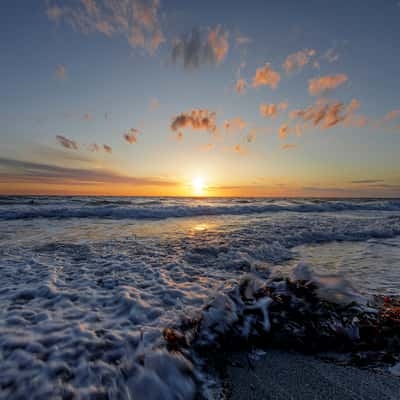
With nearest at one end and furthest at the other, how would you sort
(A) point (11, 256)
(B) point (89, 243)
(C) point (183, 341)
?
(C) point (183, 341), (A) point (11, 256), (B) point (89, 243)

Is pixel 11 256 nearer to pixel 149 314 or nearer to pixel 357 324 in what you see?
pixel 149 314

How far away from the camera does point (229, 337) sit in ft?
7.02

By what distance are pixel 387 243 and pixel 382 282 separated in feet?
13.0

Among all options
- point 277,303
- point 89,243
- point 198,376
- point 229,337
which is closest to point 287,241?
point 277,303

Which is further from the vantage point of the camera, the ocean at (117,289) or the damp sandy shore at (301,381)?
the ocean at (117,289)

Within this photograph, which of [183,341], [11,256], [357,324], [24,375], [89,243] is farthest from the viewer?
[89,243]

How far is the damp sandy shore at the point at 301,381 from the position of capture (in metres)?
1.60

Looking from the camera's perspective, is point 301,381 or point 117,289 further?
point 117,289

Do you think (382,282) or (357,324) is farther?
(382,282)

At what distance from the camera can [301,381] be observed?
5.67 ft

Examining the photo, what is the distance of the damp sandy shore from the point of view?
1.60 m

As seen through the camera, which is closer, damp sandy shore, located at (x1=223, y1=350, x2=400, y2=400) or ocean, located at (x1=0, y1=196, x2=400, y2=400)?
damp sandy shore, located at (x1=223, y1=350, x2=400, y2=400)

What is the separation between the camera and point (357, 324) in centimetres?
219

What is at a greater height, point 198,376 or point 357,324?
point 357,324
